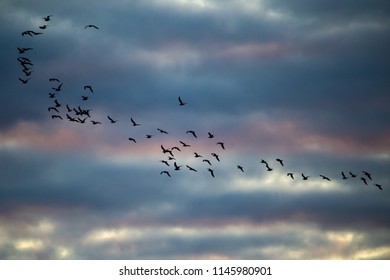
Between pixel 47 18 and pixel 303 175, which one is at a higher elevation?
pixel 47 18

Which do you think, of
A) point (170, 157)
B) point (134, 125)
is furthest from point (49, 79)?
point (170, 157)

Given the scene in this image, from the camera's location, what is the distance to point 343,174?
183 metres

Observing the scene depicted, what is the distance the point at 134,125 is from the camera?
575 feet

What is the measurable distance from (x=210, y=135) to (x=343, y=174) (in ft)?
91.4
